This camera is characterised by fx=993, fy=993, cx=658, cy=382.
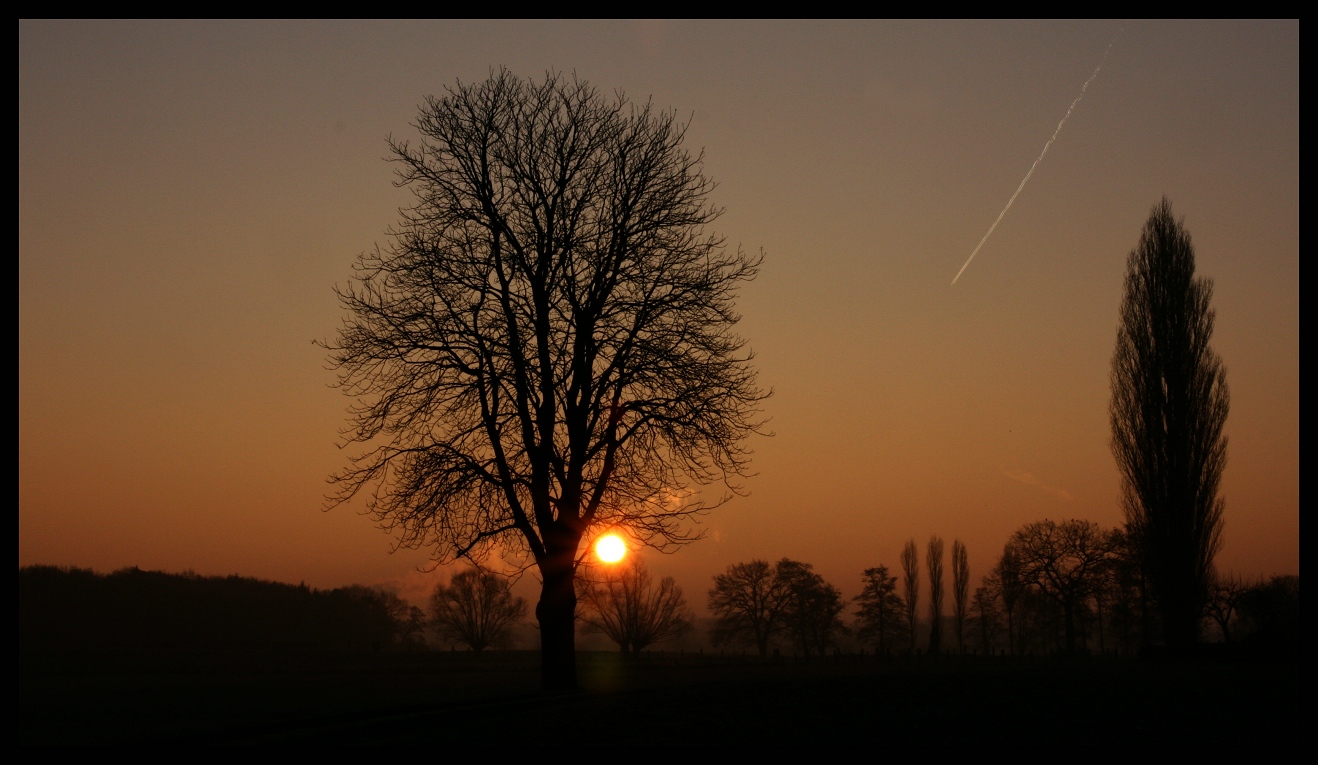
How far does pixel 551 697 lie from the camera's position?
1872 cm

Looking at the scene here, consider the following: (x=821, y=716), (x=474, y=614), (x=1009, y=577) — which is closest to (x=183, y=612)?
Result: (x=474, y=614)

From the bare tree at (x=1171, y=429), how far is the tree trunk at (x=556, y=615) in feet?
94.2

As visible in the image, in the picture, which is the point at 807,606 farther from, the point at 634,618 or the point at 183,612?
the point at 183,612

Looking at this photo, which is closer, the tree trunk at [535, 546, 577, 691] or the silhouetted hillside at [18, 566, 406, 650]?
the tree trunk at [535, 546, 577, 691]

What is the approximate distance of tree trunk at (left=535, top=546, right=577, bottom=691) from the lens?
2039 centimetres

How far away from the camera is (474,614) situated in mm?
110062

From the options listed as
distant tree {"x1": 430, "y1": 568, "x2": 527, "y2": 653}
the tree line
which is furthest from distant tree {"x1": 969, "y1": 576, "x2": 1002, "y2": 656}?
distant tree {"x1": 430, "y1": 568, "x2": 527, "y2": 653}

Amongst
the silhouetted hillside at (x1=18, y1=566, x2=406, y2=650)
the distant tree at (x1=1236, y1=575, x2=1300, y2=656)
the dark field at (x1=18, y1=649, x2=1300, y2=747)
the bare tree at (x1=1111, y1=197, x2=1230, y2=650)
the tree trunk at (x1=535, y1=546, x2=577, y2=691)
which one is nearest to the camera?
the dark field at (x1=18, y1=649, x2=1300, y2=747)

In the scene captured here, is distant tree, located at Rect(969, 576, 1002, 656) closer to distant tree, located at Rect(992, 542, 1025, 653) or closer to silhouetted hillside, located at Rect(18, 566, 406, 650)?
distant tree, located at Rect(992, 542, 1025, 653)

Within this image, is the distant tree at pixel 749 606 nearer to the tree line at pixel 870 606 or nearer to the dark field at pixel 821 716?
the tree line at pixel 870 606

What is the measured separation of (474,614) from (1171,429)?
84.2 m

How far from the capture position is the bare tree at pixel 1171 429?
1561 inches

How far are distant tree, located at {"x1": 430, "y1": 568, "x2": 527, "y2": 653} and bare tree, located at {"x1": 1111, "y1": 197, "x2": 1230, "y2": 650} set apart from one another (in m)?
78.3

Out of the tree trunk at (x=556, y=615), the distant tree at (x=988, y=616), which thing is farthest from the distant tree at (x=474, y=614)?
the tree trunk at (x=556, y=615)
